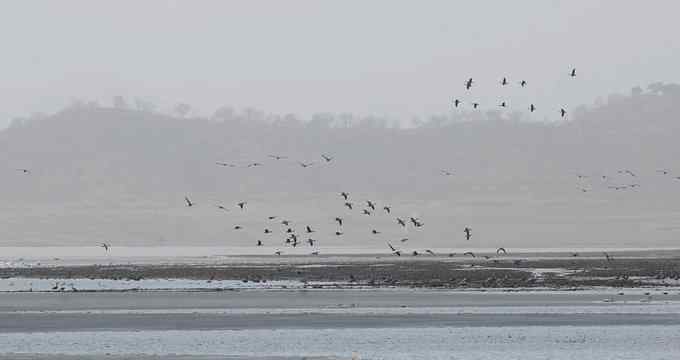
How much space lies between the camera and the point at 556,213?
174 m

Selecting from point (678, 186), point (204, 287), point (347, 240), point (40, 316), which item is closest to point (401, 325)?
point (40, 316)

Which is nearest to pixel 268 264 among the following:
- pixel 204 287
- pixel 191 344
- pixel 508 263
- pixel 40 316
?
pixel 508 263

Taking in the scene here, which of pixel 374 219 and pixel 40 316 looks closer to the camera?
pixel 40 316

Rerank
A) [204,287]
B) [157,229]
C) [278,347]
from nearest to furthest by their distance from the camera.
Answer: [278,347] → [204,287] → [157,229]

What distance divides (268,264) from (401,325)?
148 feet

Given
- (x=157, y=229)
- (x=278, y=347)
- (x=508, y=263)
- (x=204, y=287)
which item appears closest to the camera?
(x=278, y=347)

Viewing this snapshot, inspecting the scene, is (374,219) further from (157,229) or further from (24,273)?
(24,273)

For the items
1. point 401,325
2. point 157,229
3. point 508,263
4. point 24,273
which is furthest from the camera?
point 157,229

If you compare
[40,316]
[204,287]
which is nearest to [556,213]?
[204,287]

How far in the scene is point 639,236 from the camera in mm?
150625

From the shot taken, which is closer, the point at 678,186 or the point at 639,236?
the point at 639,236

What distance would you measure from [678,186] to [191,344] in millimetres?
150021

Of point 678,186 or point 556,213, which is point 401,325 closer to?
point 556,213

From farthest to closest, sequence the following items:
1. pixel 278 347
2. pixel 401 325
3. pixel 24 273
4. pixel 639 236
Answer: pixel 639 236 → pixel 24 273 → pixel 401 325 → pixel 278 347
